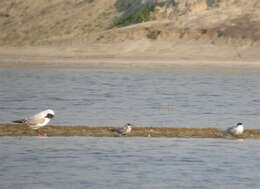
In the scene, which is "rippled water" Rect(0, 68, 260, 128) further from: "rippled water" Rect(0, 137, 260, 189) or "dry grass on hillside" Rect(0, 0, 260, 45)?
"dry grass on hillside" Rect(0, 0, 260, 45)

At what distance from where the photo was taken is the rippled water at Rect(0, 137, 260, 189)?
48.0ft

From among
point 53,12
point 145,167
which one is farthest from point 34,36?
point 145,167

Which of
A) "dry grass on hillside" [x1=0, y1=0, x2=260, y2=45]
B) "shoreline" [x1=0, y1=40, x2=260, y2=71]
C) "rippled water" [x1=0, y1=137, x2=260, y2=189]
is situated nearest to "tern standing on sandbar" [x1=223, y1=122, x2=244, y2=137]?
"rippled water" [x1=0, y1=137, x2=260, y2=189]

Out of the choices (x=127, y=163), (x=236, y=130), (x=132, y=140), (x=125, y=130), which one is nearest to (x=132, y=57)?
(x=132, y=140)

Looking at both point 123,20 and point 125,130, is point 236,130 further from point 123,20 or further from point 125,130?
point 123,20

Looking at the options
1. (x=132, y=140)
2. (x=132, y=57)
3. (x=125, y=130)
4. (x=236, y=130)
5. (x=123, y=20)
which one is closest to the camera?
(x=236, y=130)

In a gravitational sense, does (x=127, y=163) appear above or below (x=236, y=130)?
below

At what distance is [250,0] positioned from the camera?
221ft

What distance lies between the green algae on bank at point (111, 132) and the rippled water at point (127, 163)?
48 centimetres

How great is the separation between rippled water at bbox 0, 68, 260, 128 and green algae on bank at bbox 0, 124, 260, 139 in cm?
208

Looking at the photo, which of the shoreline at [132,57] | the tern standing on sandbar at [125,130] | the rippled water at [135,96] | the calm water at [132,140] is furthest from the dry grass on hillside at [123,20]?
the tern standing on sandbar at [125,130]

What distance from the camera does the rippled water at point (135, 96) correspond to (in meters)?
25.2

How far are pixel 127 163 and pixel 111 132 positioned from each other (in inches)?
159

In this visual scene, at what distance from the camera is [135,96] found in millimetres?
34281
